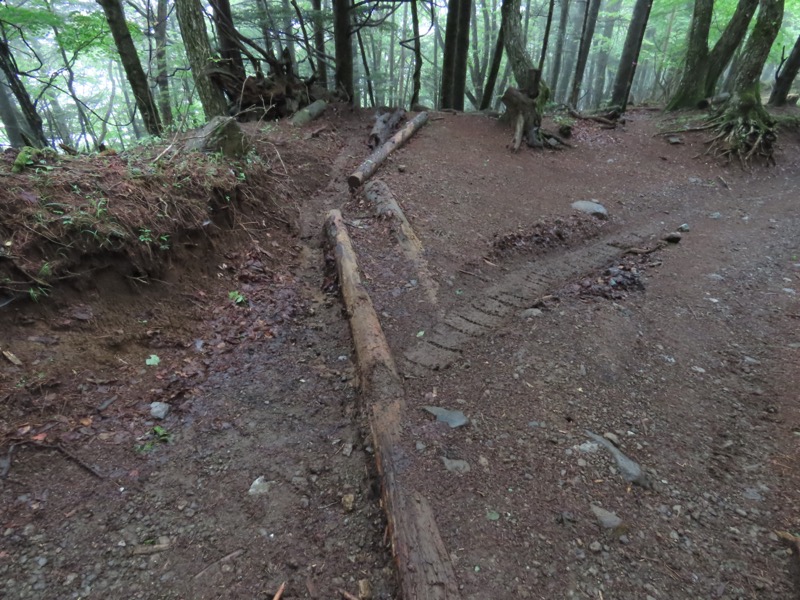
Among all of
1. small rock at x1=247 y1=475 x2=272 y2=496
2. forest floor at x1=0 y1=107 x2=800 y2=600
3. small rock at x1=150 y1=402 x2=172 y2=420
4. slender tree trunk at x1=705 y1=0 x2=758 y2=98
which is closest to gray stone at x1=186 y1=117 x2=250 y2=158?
forest floor at x1=0 y1=107 x2=800 y2=600

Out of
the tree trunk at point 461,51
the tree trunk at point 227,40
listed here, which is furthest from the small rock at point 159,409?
the tree trunk at point 461,51

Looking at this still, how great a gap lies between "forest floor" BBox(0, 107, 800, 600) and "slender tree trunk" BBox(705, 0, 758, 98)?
8498 mm

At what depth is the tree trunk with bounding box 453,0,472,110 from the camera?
38.4 ft

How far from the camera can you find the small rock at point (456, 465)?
8.09ft

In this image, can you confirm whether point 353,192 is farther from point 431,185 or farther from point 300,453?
point 300,453

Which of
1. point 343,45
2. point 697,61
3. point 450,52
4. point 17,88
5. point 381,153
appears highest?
point 343,45

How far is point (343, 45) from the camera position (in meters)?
11.2

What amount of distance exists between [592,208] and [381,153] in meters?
3.77

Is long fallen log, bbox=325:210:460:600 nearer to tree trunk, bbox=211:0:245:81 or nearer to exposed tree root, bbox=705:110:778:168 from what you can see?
tree trunk, bbox=211:0:245:81

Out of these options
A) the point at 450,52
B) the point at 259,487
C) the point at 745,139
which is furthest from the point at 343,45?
the point at 259,487

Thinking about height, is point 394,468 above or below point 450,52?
below

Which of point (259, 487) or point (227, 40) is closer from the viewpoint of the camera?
point (259, 487)

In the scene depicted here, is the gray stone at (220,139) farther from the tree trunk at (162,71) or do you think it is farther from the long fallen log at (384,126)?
the tree trunk at (162,71)

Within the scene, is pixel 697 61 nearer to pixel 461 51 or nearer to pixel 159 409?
pixel 461 51
